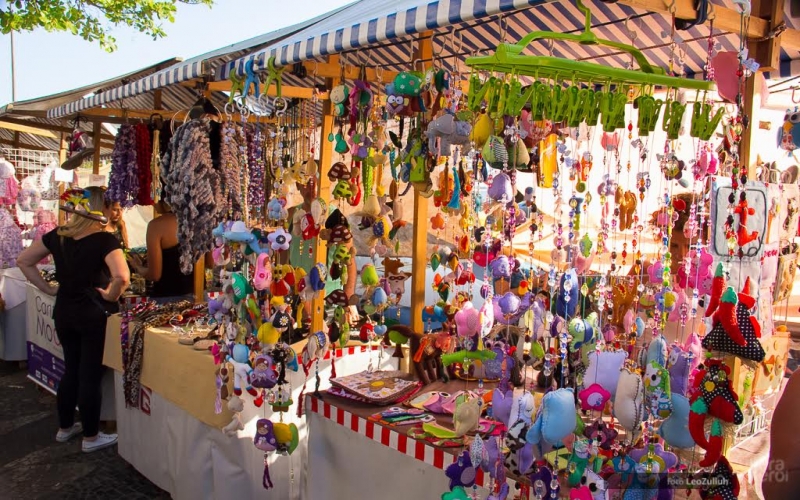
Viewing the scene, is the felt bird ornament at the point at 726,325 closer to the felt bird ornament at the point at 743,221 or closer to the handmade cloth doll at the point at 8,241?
the felt bird ornament at the point at 743,221

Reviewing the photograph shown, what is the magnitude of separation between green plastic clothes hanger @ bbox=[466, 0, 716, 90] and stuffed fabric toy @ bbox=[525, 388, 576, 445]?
2.74 feet

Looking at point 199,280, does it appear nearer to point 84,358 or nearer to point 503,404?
point 84,358

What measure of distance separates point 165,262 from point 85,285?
51 cm

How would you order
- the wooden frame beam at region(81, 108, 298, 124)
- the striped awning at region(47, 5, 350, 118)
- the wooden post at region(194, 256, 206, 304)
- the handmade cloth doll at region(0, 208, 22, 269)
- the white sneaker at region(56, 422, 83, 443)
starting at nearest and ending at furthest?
the striped awning at region(47, 5, 350, 118), the wooden post at region(194, 256, 206, 304), the white sneaker at region(56, 422, 83, 443), the wooden frame beam at region(81, 108, 298, 124), the handmade cloth doll at region(0, 208, 22, 269)

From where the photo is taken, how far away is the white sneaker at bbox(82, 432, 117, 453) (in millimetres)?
3971

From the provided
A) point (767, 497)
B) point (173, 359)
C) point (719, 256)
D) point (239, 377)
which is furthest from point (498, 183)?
point (173, 359)

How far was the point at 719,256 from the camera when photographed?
1645mm

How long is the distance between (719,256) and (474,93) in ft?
2.68

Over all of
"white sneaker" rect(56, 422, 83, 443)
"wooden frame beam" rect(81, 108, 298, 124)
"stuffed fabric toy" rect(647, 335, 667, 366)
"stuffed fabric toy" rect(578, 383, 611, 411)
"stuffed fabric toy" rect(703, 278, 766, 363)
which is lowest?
"white sneaker" rect(56, 422, 83, 443)

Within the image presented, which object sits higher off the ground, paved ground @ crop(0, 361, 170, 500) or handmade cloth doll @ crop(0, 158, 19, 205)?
handmade cloth doll @ crop(0, 158, 19, 205)

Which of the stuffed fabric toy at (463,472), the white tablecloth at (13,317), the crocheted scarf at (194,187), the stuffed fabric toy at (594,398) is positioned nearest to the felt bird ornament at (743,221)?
the stuffed fabric toy at (594,398)

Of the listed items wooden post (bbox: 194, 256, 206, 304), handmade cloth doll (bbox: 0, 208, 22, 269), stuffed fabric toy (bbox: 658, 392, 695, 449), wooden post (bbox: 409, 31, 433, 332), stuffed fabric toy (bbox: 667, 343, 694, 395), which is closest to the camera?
stuffed fabric toy (bbox: 658, 392, 695, 449)

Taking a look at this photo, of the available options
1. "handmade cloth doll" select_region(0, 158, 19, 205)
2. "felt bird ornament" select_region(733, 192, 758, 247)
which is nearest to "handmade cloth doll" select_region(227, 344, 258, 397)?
"felt bird ornament" select_region(733, 192, 758, 247)

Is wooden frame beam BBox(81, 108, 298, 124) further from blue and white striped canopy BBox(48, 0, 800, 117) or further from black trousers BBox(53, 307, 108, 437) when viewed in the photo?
black trousers BBox(53, 307, 108, 437)
